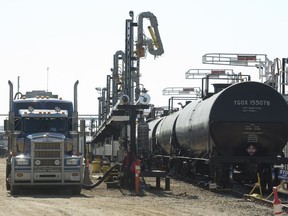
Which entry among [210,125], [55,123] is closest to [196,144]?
[210,125]

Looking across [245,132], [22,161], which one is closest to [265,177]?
[245,132]

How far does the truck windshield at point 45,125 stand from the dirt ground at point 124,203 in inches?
83.9

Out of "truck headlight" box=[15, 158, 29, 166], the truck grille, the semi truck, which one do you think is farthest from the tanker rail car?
"truck headlight" box=[15, 158, 29, 166]

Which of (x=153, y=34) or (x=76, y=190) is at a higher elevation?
(x=153, y=34)

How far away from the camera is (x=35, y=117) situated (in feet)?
72.0

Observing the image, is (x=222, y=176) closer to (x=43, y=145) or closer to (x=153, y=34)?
(x=43, y=145)

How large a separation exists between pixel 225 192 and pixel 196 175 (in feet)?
19.7

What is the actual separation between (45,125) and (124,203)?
555 cm

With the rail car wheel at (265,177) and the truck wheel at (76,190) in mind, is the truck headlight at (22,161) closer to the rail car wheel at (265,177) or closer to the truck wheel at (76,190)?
the truck wheel at (76,190)

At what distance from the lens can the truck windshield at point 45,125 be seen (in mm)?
21984

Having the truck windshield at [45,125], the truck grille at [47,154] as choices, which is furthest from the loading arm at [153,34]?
the truck grille at [47,154]

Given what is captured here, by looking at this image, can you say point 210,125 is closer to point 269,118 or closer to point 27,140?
point 269,118

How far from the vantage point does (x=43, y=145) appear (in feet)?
69.4

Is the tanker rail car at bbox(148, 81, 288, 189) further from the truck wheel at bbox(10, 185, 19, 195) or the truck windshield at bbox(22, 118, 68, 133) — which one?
the truck wheel at bbox(10, 185, 19, 195)
